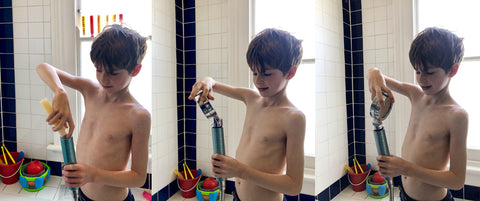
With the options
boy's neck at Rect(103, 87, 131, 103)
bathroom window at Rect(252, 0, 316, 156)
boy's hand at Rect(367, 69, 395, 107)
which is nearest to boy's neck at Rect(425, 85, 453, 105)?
boy's hand at Rect(367, 69, 395, 107)

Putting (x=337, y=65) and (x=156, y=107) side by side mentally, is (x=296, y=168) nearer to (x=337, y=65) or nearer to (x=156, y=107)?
(x=337, y=65)

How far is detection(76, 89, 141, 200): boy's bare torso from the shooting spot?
2.13 ft

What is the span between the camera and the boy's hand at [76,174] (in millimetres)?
559

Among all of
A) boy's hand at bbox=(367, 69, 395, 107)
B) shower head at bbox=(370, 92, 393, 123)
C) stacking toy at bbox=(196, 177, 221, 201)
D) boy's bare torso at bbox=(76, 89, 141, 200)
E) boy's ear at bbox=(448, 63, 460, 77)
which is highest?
boy's ear at bbox=(448, 63, 460, 77)

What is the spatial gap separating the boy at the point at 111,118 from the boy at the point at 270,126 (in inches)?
6.3

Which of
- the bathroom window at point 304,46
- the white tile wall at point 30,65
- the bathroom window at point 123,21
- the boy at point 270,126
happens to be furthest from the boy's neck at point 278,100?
the white tile wall at point 30,65

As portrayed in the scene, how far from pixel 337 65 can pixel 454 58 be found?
0.83 ft

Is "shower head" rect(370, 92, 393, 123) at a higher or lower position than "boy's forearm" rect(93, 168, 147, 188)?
higher

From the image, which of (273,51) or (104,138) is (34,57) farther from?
(273,51)

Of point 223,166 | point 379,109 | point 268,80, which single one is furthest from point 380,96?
point 223,166

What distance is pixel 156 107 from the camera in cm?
82

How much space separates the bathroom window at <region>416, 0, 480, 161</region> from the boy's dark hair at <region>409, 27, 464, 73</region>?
38 mm

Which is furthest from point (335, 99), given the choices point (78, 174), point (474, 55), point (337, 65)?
point (78, 174)

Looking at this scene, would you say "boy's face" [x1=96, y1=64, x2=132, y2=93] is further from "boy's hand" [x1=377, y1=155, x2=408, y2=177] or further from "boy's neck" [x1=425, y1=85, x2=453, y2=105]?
"boy's neck" [x1=425, y1=85, x2=453, y2=105]
